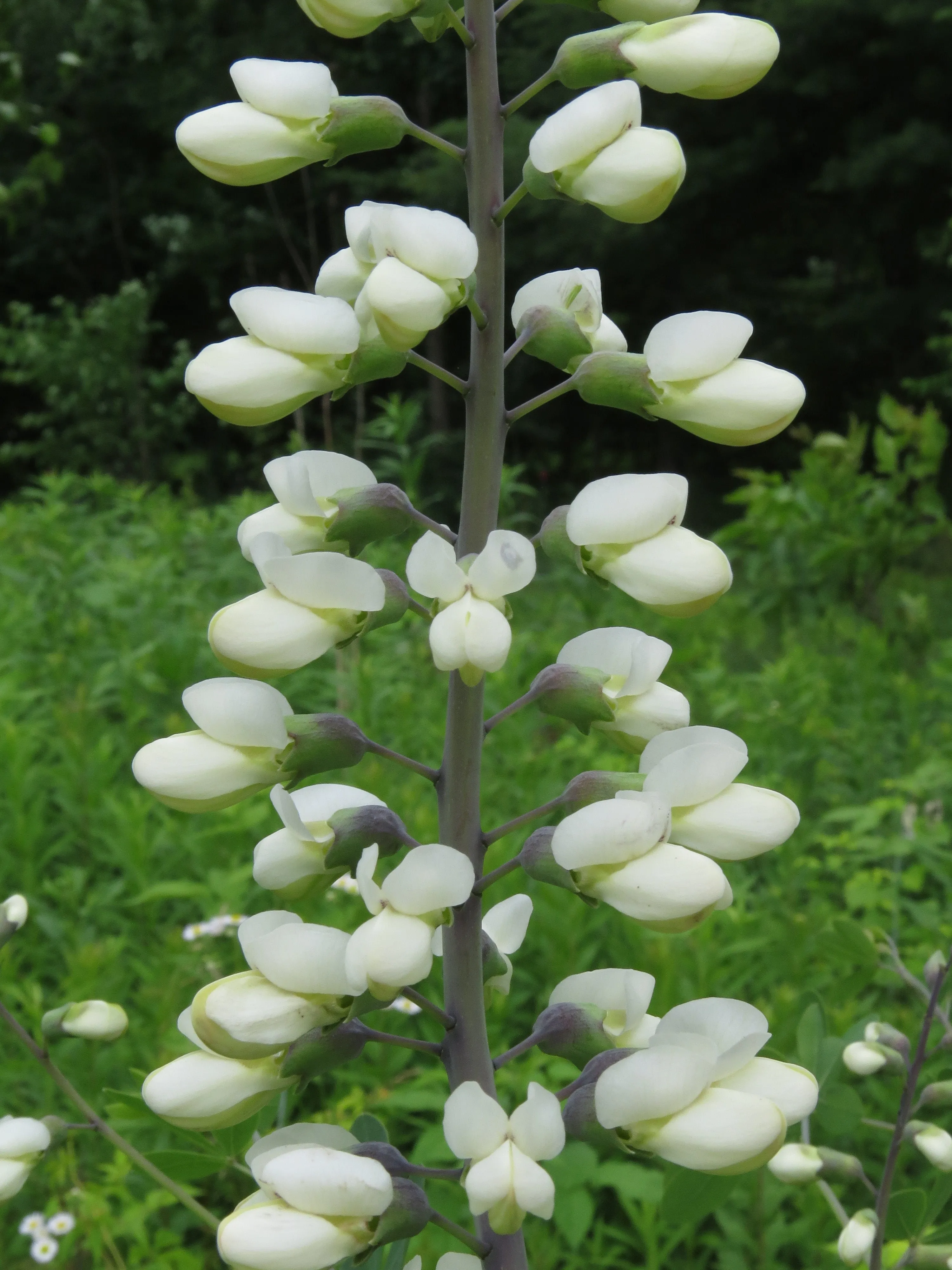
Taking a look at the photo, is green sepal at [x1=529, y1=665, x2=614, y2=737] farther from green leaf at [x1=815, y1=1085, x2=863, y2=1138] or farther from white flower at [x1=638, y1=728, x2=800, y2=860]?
green leaf at [x1=815, y1=1085, x2=863, y2=1138]

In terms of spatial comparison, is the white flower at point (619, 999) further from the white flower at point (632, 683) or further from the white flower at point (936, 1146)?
the white flower at point (936, 1146)

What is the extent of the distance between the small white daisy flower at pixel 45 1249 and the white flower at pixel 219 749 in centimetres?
106

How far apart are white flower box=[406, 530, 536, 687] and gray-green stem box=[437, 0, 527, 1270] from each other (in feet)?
0.17

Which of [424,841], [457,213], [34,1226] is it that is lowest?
[457,213]

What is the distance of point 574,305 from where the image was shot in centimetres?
98

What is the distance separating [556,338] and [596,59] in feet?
0.70

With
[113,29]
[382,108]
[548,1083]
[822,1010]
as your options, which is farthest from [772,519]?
[113,29]

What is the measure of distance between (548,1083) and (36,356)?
11.4m

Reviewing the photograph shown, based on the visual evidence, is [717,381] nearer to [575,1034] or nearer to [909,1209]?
[575,1034]

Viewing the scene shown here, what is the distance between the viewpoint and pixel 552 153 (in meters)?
0.89

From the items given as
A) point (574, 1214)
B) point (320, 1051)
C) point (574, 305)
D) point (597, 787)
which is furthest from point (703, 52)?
point (574, 1214)

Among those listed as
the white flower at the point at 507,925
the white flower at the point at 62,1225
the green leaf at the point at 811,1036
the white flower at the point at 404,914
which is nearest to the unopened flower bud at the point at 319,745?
the white flower at the point at 404,914

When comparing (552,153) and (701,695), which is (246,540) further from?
(701,695)

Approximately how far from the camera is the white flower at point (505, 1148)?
77 centimetres
